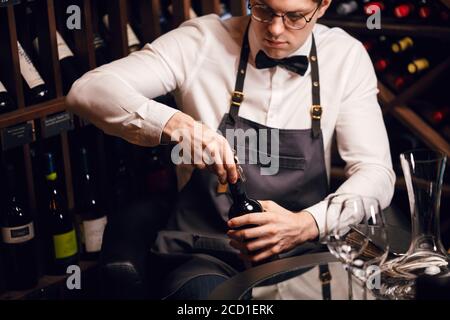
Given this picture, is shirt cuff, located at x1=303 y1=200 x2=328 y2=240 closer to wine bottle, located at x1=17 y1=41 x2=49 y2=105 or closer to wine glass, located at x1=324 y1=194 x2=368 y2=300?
wine glass, located at x1=324 y1=194 x2=368 y2=300

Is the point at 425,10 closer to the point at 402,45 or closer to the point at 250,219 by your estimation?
the point at 402,45

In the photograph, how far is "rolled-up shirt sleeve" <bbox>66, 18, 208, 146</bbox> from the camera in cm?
217

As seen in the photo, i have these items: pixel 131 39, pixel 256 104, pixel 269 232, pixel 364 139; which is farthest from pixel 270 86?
pixel 131 39

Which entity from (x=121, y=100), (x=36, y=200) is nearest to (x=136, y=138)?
(x=121, y=100)

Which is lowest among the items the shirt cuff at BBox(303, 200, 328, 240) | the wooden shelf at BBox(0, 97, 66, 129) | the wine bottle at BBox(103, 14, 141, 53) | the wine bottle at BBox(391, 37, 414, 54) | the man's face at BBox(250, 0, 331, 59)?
the shirt cuff at BBox(303, 200, 328, 240)

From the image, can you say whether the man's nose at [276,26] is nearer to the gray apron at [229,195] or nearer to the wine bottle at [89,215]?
the gray apron at [229,195]

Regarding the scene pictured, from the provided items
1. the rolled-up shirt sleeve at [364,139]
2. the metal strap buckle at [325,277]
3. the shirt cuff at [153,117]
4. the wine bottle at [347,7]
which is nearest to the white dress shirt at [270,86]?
the rolled-up shirt sleeve at [364,139]

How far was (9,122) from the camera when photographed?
2387mm

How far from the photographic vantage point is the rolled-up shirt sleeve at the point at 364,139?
2.31m

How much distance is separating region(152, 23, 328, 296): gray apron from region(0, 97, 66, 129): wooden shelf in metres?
0.53

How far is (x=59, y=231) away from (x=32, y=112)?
19.0 inches

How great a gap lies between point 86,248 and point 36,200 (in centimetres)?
25

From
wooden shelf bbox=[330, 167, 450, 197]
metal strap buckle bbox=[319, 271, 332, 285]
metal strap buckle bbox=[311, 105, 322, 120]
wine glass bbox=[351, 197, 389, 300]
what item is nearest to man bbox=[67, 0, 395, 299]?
metal strap buckle bbox=[311, 105, 322, 120]
